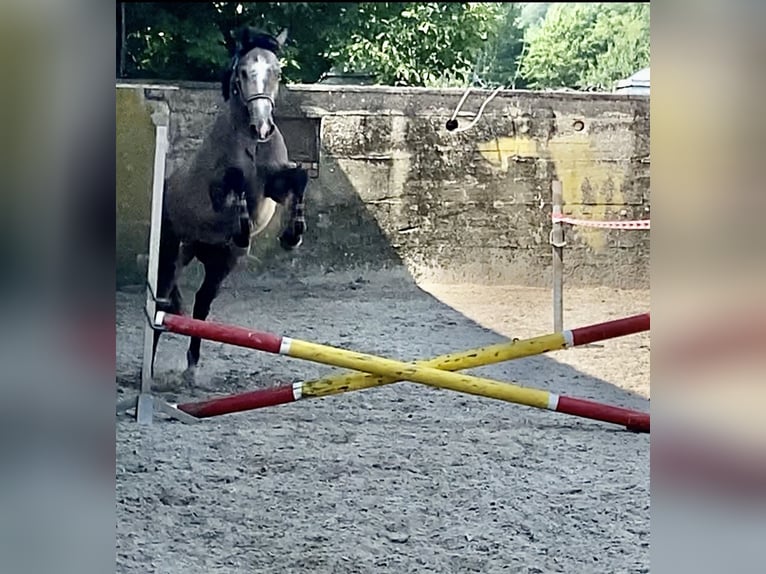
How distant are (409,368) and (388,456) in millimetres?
219

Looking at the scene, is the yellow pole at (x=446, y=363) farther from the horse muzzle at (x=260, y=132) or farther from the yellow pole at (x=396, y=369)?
the horse muzzle at (x=260, y=132)

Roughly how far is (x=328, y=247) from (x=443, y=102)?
564 mm

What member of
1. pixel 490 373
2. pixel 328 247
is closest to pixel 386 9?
pixel 328 247

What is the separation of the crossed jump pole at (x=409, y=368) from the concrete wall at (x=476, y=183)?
2.36 ft

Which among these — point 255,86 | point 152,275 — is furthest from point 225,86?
point 152,275

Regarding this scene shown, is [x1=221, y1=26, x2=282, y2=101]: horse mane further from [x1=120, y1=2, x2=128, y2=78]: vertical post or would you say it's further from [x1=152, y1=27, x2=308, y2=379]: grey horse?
[x1=120, y1=2, x2=128, y2=78]: vertical post

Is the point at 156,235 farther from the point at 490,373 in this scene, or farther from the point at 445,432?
the point at 490,373

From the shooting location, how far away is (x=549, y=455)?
2.15 metres

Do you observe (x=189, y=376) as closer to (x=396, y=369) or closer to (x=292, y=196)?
(x=292, y=196)

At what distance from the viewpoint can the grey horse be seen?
107 inches

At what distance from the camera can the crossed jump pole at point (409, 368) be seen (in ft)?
6.82

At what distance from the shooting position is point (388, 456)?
215cm

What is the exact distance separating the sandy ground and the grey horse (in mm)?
110

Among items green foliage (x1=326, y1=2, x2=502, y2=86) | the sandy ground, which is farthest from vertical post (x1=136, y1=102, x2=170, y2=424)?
green foliage (x1=326, y1=2, x2=502, y2=86)
